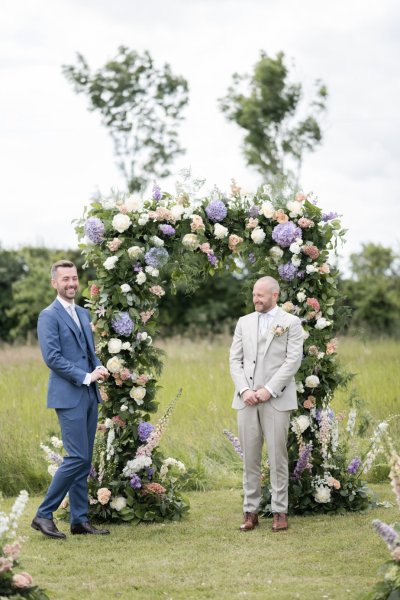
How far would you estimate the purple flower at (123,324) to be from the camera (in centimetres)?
721

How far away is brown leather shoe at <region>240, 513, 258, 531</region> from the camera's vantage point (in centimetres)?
689

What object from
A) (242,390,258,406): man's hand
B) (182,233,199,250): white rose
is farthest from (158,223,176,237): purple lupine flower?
(242,390,258,406): man's hand

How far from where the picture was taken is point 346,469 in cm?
761

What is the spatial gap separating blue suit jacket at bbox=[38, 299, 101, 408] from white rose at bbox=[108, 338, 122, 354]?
423 mm

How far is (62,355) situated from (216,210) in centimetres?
180

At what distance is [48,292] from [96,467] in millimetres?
10727

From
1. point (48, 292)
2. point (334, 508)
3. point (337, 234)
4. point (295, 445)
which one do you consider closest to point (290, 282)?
point (337, 234)

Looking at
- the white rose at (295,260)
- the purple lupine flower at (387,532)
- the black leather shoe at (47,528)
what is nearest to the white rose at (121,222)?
the white rose at (295,260)

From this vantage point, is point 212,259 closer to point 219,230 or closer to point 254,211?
point 219,230

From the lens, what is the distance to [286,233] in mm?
7375

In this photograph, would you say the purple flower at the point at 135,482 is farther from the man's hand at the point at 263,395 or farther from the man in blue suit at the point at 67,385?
the man's hand at the point at 263,395

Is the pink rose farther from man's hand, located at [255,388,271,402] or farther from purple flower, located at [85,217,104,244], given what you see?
purple flower, located at [85,217,104,244]

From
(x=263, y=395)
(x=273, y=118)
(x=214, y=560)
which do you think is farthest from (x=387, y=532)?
(x=273, y=118)

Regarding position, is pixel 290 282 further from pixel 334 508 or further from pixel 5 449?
pixel 5 449
